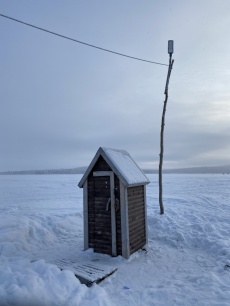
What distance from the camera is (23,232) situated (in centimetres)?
1078

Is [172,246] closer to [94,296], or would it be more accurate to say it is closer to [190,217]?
[190,217]

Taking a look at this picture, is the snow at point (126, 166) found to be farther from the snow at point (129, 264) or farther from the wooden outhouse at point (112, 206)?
the snow at point (129, 264)

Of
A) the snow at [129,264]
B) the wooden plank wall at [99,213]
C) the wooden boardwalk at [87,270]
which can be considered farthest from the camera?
the wooden plank wall at [99,213]

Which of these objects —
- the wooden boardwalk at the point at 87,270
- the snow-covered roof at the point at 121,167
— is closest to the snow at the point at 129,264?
the wooden boardwalk at the point at 87,270

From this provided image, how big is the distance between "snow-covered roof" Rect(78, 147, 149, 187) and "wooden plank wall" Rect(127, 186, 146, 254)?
418 mm

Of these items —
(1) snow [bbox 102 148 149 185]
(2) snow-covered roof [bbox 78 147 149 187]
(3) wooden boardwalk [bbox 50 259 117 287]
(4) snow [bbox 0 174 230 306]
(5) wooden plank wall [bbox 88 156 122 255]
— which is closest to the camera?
(4) snow [bbox 0 174 230 306]

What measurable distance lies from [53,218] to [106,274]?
699 cm

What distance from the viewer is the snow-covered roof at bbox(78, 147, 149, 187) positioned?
8.71 m

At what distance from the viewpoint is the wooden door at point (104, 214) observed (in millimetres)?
8875

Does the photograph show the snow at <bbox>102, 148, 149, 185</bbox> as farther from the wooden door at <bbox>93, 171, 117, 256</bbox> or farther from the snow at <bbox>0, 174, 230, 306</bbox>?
the snow at <bbox>0, 174, 230, 306</bbox>

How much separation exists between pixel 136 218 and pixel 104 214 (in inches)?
49.5

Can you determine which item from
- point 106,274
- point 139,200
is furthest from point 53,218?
point 106,274

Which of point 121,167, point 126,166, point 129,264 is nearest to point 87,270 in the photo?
point 129,264

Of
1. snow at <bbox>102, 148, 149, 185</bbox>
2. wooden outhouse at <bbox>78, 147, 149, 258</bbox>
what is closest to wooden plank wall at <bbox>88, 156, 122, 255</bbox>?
wooden outhouse at <bbox>78, 147, 149, 258</bbox>
